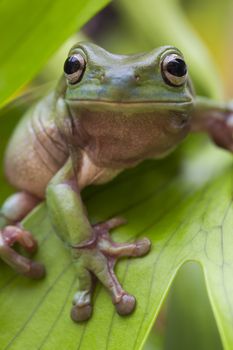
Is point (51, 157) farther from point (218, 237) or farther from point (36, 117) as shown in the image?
point (218, 237)

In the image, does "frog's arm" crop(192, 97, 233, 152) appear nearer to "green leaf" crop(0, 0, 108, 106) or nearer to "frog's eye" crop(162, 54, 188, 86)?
"frog's eye" crop(162, 54, 188, 86)

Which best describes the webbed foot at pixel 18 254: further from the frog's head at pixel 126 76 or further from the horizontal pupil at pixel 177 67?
the horizontal pupil at pixel 177 67

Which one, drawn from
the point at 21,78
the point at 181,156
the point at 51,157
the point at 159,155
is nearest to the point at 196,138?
the point at 181,156

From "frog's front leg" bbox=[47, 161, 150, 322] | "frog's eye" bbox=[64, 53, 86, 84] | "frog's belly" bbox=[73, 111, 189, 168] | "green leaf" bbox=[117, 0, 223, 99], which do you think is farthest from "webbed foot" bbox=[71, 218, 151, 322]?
"green leaf" bbox=[117, 0, 223, 99]

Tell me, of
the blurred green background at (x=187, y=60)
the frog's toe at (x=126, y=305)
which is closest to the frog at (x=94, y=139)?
the frog's toe at (x=126, y=305)

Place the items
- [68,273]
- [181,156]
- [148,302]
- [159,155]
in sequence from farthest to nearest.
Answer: [181,156], [159,155], [68,273], [148,302]

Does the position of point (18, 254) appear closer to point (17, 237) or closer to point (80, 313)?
point (17, 237)
